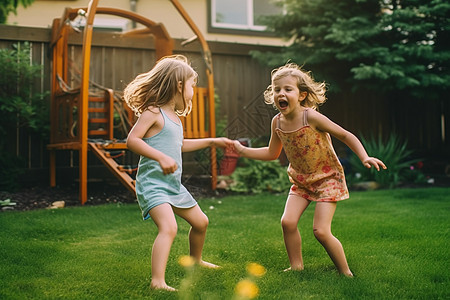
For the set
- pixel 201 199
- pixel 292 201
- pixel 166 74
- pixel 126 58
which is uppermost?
pixel 126 58

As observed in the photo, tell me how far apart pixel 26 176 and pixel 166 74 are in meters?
4.32

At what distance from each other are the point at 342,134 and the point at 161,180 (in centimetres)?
99

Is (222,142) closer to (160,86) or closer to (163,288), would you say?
(160,86)

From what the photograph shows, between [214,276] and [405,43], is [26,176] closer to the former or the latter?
[214,276]

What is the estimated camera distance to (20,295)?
213 centimetres

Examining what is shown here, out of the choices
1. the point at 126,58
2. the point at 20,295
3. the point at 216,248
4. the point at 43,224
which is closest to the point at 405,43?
the point at 126,58

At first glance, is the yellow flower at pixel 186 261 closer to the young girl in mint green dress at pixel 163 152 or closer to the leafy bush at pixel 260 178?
the young girl in mint green dress at pixel 163 152

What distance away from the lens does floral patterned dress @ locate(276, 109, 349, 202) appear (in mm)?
2609

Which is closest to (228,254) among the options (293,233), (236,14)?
(293,233)

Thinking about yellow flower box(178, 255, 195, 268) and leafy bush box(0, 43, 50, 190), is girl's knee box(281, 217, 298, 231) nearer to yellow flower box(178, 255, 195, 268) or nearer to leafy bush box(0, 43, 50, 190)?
yellow flower box(178, 255, 195, 268)

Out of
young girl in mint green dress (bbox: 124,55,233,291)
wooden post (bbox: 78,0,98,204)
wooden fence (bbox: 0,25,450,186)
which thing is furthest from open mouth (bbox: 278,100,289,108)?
wooden fence (bbox: 0,25,450,186)

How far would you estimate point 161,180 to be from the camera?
2383mm

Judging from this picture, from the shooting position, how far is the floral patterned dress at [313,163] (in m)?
2.61

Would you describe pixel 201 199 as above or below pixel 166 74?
below
